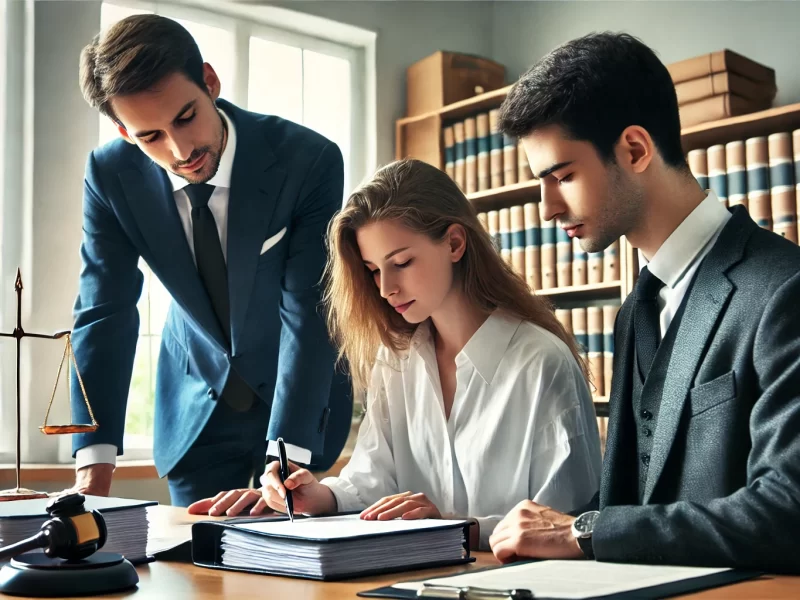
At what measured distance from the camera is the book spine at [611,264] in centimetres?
366

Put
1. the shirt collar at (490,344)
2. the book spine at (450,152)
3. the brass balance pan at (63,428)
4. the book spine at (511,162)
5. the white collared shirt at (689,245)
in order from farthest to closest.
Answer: the book spine at (450,152) → the book spine at (511,162) → the shirt collar at (490,344) → the brass balance pan at (63,428) → the white collared shirt at (689,245)

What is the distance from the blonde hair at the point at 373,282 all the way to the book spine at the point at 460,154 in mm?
2320

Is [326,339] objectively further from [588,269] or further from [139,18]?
[588,269]

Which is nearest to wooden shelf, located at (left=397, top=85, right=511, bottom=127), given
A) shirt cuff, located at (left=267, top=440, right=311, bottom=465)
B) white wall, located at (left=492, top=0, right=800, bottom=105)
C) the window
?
the window

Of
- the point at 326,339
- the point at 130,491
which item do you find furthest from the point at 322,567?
the point at 130,491

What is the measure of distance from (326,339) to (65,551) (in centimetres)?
103

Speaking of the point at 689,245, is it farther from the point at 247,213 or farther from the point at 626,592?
the point at 247,213

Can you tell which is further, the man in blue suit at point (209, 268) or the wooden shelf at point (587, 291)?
the wooden shelf at point (587, 291)

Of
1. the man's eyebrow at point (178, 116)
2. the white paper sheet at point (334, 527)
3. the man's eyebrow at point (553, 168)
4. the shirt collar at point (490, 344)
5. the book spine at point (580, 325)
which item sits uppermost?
the man's eyebrow at point (178, 116)

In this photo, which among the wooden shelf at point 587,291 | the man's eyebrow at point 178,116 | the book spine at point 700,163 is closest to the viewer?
the man's eyebrow at point 178,116

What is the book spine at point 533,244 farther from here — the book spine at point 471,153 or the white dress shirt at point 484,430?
the white dress shirt at point 484,430

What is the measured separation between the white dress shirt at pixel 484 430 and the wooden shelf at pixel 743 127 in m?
1.82

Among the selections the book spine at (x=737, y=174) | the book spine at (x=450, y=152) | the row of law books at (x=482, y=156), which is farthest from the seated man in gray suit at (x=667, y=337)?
the book spine at (x=450, y=152)

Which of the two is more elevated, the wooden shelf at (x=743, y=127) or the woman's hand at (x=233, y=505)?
the wooden shelf at (x=743, y=127)
